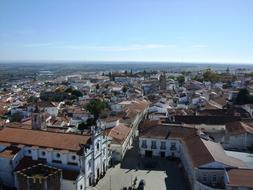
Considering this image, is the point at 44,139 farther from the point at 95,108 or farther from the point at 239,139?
the point at 95,108

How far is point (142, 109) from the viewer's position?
7612cm

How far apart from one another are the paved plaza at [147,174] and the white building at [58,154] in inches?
78.7

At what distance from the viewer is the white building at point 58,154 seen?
35719mm

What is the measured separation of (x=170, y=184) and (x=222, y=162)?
279 inches

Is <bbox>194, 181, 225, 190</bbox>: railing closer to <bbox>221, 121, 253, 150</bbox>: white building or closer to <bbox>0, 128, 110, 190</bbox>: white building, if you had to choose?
<bbox>0, 128, 110, 190</bbox>: white building

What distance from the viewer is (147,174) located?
135 ft

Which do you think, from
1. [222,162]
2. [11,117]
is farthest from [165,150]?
[11,117]

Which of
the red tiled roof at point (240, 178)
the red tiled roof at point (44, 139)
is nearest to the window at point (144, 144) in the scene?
the red tiled roof at point (44, 139)

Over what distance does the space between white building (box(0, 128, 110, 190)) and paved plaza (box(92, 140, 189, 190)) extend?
A: 1999 millimetres

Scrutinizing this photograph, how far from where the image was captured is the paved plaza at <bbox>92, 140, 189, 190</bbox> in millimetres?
37531

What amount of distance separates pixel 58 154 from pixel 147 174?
1178cm

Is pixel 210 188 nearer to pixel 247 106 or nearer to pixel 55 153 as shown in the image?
pixel 55 153

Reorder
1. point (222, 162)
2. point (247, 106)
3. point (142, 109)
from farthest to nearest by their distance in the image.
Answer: point (142, 109) → point (247, 106) → point (222, 162)

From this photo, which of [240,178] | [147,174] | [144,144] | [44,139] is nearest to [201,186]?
[240,178]
